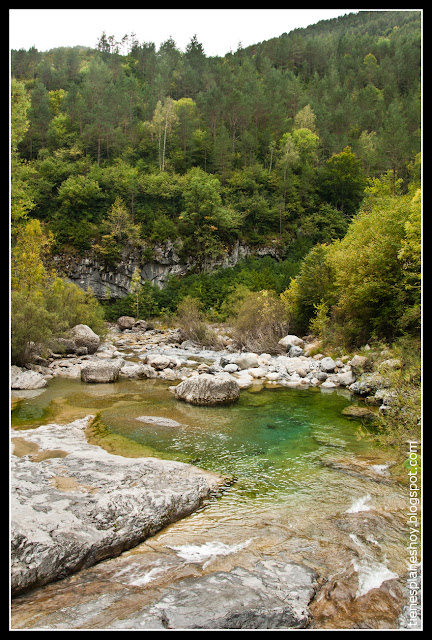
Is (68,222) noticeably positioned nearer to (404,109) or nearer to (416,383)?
Result: (416,383)

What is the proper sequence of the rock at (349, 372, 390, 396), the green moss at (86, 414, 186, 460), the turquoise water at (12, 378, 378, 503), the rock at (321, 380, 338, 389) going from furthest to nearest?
1. the rock at (321, 380, 338, 389)
2. the rock at (349, 372, 390, 396)
3. the green moss at (86, 414, 186, 460)
4. the turquoise water at (12, 378, 378, 503)

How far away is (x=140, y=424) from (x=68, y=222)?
42012 millimetres

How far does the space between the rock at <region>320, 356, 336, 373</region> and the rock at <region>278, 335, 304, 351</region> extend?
511cm

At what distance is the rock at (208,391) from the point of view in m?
15.2

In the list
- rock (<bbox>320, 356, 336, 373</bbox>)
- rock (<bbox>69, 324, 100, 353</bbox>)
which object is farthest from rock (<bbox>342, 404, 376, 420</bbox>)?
rock (<bbox>69, 324, 100, 353</bbox>)

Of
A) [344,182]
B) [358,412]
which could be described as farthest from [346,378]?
[344,182]

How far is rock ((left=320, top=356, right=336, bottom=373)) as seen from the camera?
20.3 meters

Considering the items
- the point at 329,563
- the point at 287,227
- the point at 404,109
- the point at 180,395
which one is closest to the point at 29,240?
the point at 180,395

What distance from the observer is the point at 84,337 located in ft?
82.7

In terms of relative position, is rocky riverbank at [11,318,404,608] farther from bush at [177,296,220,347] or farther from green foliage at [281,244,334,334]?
bush at [177,296,220,347]

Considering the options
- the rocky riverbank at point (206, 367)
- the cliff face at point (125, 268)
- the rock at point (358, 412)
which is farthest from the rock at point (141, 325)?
the rock at point (358, 412)

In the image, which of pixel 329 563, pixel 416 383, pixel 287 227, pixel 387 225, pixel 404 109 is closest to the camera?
pixel 329 563

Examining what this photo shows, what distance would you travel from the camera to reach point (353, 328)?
21031 millimetres
